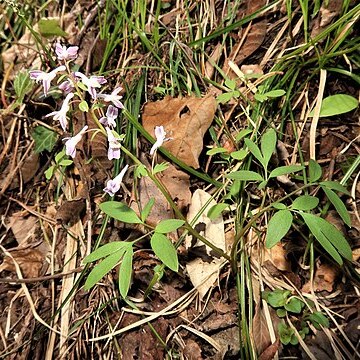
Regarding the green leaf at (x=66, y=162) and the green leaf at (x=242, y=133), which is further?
the green leaf at (x=66, y=162)

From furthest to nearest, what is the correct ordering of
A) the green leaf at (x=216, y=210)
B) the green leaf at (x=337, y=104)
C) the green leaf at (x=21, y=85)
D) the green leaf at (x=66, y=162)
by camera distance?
the green leaf at (x=21, y=85)
the green leaf at (x=66, y=162)
the green leaf at (x=337, y=104)
the green leaf at (x=216, y=210)

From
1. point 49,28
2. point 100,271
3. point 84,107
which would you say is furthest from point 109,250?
point 49,28

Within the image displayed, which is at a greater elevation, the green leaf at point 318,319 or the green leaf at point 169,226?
the green leaf at point 169,226

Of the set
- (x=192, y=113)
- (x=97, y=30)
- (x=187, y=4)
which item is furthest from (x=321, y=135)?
(x=97, y=30)

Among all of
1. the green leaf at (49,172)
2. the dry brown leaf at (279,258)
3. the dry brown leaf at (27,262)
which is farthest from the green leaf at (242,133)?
the dry brown leaf at (27,262)

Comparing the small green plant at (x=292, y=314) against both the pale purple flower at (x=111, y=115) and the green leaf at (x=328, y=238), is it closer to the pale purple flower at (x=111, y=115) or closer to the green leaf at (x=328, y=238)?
the green leaf at (x=328, y=238)

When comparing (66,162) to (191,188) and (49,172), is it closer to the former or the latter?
(49,172)

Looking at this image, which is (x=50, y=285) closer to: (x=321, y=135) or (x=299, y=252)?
(x=299, y=252)
